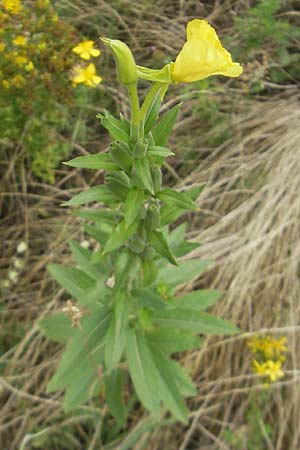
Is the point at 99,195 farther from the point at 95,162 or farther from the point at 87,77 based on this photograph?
the point at 87,77

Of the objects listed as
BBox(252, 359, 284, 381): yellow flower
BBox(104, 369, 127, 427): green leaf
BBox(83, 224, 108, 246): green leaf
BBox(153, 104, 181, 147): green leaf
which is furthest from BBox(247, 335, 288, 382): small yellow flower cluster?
BBox(153, 104, 181, 147): green leaf

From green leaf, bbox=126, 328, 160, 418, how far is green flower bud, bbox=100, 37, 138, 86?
43.3 inches

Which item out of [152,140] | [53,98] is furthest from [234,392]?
[53,98]

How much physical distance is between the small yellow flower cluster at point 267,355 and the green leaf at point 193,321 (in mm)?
403

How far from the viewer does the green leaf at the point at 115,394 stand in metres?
2.15

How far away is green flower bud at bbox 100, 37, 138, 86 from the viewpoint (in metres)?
1.07

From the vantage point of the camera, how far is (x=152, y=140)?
139cm

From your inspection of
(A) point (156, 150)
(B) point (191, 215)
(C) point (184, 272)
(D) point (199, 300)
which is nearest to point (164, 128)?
(A) point (156, 150)

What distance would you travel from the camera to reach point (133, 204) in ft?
4.66

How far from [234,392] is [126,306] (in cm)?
89

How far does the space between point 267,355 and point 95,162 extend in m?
1.34

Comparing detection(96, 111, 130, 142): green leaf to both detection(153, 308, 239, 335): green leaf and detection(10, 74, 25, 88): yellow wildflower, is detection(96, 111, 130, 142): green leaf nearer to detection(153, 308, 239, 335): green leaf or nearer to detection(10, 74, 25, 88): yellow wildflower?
detection(153, 308, 239, 335): green leaf

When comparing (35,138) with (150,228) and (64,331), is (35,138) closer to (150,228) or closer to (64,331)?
(64,331)

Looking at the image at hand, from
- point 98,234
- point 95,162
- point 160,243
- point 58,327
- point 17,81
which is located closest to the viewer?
point 95,162
